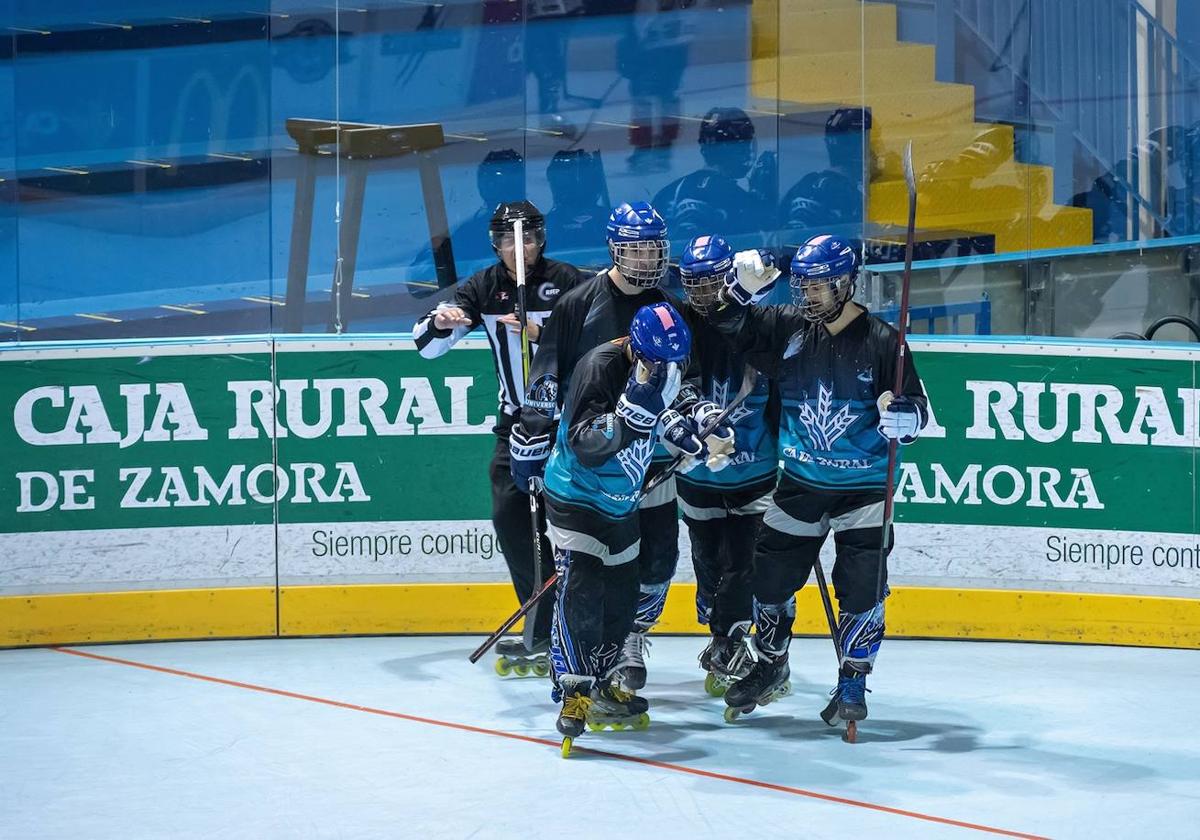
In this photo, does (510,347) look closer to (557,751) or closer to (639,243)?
(639,243)

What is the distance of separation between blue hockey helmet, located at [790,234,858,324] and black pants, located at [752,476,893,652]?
22.5 inches

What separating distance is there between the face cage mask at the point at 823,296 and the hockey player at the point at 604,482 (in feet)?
1.47

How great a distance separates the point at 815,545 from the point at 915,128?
283 cm

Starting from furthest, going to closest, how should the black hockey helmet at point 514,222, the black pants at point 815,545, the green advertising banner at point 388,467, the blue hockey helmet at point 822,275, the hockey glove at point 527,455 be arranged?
the green advertising banner at point 388,467 < the black hockey helmet at point 514,222 < the hockey glove at point 527,455 < the black pants at point 815,545 < the blue hockey helmet at point 822,275

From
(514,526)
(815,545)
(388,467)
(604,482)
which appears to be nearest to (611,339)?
(604,482)

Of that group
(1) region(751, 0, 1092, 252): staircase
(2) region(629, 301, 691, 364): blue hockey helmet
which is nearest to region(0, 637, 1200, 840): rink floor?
(2) region(629, 301, 691, 364): blue hockey helmet

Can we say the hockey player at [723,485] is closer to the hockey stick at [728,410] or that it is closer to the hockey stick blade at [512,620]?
the hockey stick at [728,410]

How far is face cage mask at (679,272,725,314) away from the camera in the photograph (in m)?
5.29

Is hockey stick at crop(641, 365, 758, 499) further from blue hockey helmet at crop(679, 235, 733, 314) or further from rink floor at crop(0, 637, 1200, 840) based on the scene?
rink floor at crop(0, 637, 1200, 840)

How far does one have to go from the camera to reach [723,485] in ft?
18.3

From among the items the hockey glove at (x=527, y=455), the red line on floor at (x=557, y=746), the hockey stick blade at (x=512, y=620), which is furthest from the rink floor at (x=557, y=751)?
the hockey glove at (x=527, y=455)

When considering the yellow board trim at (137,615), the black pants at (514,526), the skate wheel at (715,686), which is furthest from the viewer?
the yellow board trim at (137,615)

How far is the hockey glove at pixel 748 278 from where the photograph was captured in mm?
5066

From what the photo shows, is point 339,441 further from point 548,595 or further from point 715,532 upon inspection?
point 715,532
